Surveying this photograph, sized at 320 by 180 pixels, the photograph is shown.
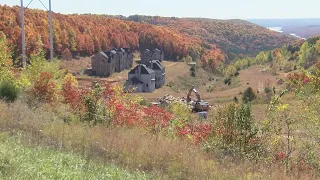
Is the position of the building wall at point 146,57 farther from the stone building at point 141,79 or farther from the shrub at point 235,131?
the shrub at point 235,131

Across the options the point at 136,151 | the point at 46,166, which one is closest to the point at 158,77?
the point at 136,151

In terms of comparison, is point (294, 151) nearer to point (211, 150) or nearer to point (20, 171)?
point (211, 150)

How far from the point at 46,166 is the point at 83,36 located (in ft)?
291

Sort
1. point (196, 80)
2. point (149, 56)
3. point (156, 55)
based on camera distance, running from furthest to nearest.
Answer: point (156, 55) < point (149, 56) < point (196, 80)

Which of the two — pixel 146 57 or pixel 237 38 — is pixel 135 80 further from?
pixel 237 38

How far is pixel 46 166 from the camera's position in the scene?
22.2ft

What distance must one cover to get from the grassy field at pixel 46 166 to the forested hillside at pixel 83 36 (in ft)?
161

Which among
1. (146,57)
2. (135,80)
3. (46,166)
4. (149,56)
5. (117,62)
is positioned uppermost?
(46,166)

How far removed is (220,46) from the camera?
162 metres

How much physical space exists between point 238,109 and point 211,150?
180 cm

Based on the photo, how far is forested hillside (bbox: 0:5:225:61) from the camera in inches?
2842

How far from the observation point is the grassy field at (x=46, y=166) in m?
6.30

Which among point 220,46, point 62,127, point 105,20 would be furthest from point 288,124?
point 220,46

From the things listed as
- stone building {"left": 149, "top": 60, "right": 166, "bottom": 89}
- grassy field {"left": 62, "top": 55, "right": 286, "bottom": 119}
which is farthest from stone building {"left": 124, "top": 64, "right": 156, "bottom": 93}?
stone building {"left": 149, "top": 60, "right": 166, "bottom": 89}
